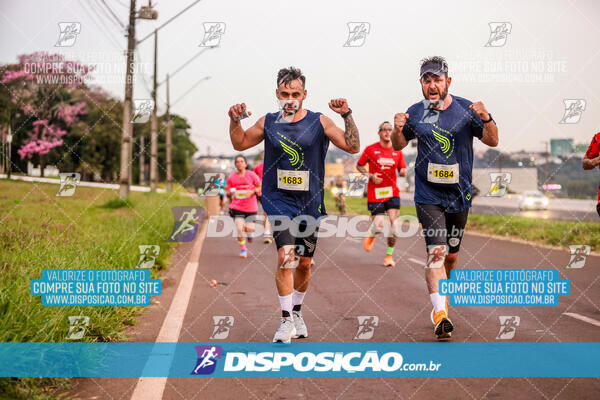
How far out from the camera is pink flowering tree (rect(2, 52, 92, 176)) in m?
30.7

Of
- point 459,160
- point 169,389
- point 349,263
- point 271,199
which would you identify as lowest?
point 349,263

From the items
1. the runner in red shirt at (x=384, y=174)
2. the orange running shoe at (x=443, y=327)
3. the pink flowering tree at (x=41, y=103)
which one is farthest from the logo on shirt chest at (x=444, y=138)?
the pink flowering tree at (x=41, y=103)

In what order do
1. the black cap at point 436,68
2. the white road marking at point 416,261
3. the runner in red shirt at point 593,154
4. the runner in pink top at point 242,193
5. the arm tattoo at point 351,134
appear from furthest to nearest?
1. the runner in pink top at point 242,193
2. the white road marking at point 416,261
3. the runner in red shirt at point 593,154
4. the black cap at point 436,68
5. the arm tattoo at point 351,134

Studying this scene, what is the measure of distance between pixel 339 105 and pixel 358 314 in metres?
2.58

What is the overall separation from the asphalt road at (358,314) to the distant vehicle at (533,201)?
30.2 m

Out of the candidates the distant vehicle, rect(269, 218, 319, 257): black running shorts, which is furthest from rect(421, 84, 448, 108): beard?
the distant vehicle

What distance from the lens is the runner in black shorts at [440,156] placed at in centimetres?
575

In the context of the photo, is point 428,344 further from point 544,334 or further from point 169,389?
point 169,389

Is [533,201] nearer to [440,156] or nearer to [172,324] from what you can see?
[440,156]

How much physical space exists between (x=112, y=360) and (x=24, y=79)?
30.6 metres

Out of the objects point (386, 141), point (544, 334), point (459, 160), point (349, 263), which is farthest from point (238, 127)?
point (349, 263)

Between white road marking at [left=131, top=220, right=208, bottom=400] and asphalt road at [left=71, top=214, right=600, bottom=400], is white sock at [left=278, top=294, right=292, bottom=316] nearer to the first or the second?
asphalt road at [left=71, top=214, right=600, bottom=400]

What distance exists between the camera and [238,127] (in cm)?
546

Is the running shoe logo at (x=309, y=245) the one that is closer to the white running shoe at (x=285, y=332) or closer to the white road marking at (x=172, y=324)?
the white running shoe at (x=285, y=332)
